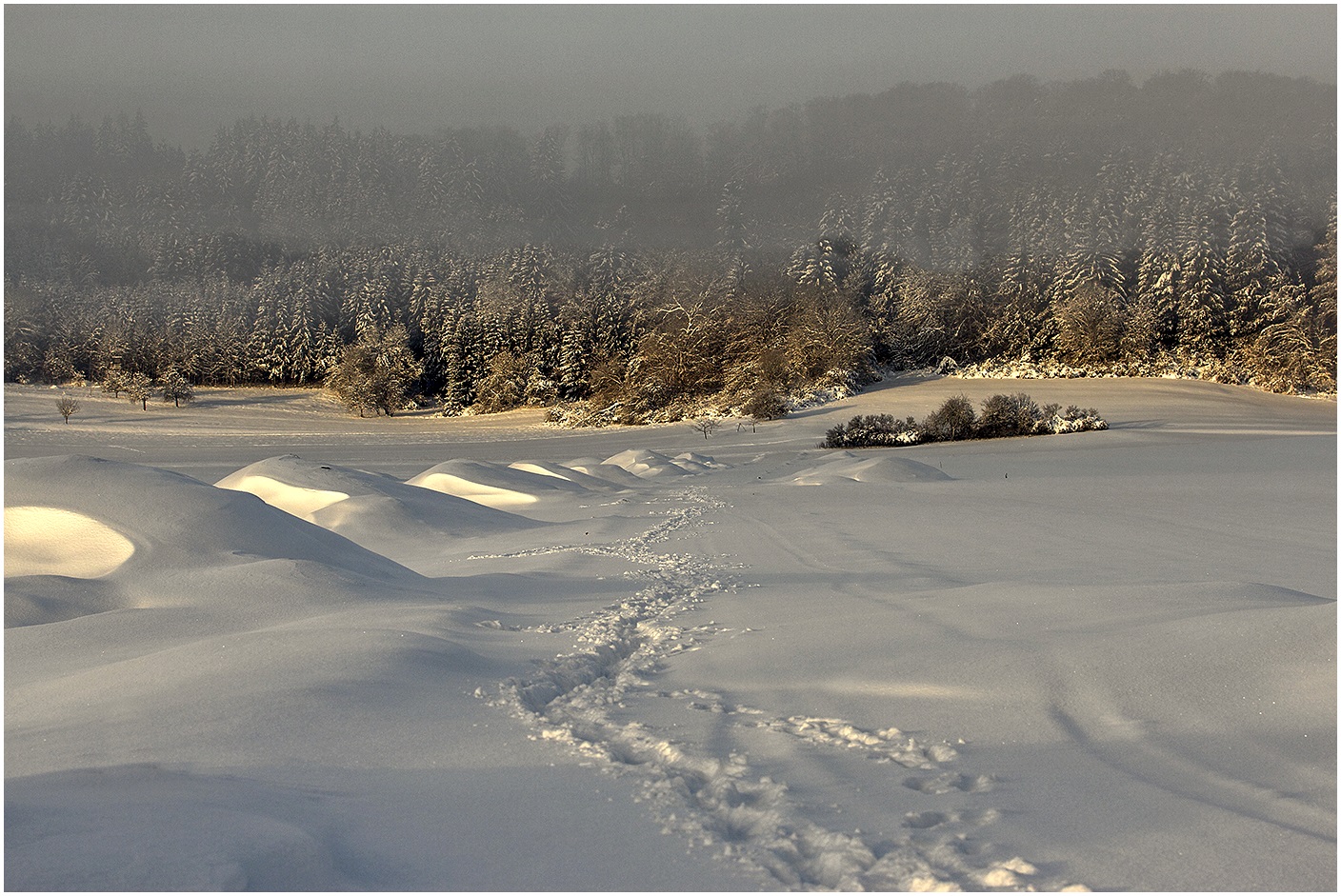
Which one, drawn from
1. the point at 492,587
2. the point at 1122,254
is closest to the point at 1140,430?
the point at 492,587

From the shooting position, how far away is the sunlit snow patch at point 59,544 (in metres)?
6.10

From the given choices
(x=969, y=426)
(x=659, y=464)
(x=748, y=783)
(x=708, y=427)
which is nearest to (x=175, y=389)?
(x=708, y=427)

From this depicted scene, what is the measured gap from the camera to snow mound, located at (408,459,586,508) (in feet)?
47.3

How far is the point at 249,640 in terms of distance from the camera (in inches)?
158

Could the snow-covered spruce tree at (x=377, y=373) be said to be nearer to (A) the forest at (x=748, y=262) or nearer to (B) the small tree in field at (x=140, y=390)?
(A) the forest at (x=748, y=262)

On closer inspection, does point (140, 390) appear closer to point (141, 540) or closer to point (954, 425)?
point (954, 425)

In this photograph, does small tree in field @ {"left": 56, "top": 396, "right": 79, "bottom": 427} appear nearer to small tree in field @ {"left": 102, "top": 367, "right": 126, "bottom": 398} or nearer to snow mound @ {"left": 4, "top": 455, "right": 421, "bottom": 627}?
small tree in field @ {"left": 102, "top": 367, "right": 126, "bottom": 398}

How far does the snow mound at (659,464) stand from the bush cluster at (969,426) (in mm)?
5577

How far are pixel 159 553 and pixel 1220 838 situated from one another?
6.09 metres

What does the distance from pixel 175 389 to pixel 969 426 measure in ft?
132

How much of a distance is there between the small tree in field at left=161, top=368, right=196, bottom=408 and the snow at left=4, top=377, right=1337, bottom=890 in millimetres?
44807

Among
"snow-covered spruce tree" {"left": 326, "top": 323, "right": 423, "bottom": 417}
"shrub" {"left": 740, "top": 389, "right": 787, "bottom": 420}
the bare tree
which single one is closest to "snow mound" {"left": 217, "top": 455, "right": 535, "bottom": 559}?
the bare tree

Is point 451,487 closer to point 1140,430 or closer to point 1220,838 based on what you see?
point 1220,838

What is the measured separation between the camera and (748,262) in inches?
2292
